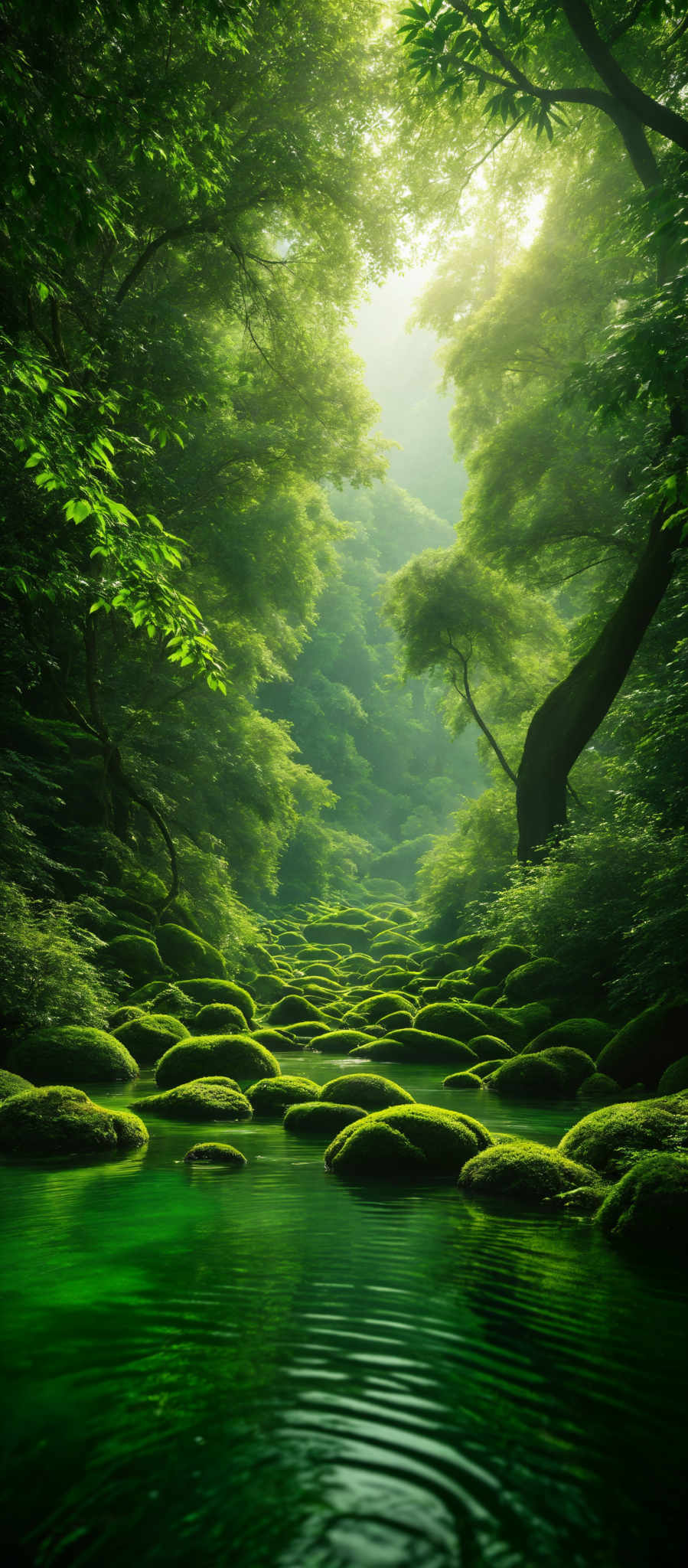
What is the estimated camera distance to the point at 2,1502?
1958 mm

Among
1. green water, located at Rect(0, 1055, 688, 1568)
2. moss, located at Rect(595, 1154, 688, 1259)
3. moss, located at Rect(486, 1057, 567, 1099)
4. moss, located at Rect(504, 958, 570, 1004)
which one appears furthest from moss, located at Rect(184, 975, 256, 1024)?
moss, located at Rect(595, 1154, 688, 1259)

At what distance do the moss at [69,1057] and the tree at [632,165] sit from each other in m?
7.49

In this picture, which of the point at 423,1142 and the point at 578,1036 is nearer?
the point at 423,1142

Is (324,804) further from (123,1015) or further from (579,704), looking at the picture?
(123,1015)

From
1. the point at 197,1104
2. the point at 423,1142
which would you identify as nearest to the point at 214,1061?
the point at 197,1104

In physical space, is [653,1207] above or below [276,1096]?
below

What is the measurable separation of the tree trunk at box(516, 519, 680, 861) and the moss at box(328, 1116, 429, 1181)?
28.6 ft

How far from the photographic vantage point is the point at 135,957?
13188mm

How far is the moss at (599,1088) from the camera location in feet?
28.3

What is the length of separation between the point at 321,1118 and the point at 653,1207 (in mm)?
3794

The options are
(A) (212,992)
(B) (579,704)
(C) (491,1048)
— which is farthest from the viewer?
(B) (579,704)

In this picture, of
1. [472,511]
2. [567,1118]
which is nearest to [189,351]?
[472,511]

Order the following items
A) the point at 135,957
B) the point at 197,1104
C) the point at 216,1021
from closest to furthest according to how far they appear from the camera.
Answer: the point at 197,1104 → the point at 216,1021 → the point at 135,957

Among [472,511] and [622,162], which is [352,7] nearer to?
[622,162]
